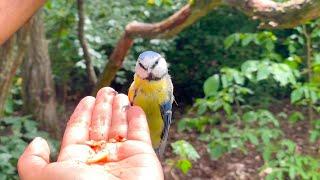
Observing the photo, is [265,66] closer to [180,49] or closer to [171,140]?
[171,140]

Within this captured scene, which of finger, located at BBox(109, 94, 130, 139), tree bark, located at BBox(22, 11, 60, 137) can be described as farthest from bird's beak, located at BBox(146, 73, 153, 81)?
tree bark, located at BBox(22, 11, 60, 137)

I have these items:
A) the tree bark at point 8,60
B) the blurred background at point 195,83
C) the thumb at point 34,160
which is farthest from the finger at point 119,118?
the tree bark at point 8,60

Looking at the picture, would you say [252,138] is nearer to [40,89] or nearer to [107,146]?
[107,146]

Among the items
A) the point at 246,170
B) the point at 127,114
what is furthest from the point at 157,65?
the point at 246,170

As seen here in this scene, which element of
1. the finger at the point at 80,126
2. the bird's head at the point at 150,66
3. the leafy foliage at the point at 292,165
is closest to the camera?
the finger at the point at 80,126

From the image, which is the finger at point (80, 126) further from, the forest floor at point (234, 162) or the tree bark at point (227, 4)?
the forest floor at point (234, 162)

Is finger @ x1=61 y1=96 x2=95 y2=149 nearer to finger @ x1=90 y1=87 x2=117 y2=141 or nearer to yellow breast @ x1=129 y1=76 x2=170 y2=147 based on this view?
finger @ x1=90 y1=87 x2=117 y2=141
